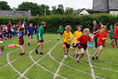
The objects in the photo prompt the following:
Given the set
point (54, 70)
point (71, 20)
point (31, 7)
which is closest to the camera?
point (54, 70)

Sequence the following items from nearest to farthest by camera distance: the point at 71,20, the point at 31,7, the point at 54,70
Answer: the point at 54,70 < the point at 71,20 < the point at 31,7

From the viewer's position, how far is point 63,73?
765 cm

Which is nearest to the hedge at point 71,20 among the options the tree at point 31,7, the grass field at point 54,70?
the grass field at point 54,70

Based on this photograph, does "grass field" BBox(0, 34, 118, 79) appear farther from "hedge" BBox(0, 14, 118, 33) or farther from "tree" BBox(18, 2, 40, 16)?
"tree" BBox(18, 2, 40, 16)

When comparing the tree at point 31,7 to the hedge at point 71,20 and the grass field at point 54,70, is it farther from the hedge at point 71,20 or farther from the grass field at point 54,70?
the grass field at point 54,70

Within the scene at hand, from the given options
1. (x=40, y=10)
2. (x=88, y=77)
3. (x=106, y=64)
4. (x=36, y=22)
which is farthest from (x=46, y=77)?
(x=40, y=10)

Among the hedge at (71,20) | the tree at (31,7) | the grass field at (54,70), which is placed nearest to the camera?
the grass field at (54,70)

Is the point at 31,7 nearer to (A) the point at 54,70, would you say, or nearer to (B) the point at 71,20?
(B) the point at 71,20

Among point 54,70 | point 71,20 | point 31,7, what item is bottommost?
point 54,70

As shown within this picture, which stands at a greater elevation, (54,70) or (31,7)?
(31,7)

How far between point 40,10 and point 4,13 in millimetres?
33815

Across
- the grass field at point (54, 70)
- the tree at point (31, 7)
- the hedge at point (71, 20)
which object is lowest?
the grass field at point (54, 70)

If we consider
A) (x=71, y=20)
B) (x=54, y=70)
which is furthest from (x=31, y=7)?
(x=54, y=70)

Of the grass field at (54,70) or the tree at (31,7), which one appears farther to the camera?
the tree at (31,7)
